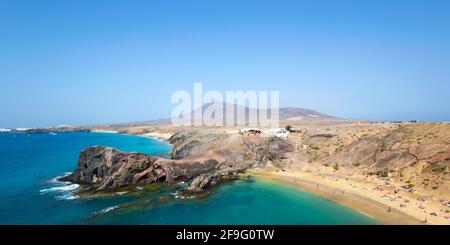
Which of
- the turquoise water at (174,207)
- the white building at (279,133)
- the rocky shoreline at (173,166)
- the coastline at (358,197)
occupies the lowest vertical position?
the turquoise water at (174,207)

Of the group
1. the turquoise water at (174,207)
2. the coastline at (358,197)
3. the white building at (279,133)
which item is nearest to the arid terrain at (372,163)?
the coastline at (358,197)

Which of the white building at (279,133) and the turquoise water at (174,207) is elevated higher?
the white building at (279,133)

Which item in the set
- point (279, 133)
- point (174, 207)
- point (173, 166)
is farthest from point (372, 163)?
point (174, 207)

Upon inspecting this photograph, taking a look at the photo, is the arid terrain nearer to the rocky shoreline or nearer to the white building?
the rocky shoreline

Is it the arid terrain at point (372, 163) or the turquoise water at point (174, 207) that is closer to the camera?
the turquoise water at point (174, 207)

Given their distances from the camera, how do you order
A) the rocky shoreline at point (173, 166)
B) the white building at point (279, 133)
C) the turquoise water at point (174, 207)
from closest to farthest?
the turquoise water at point (174, 207), the rocky shoreline at point (173, 166), the white building at point (279, 133)

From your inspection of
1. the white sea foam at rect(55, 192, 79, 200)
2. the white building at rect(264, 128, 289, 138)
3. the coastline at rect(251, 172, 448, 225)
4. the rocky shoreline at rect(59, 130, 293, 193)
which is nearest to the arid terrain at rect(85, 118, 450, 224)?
the coastline at rect(251, 172, 448, 225)

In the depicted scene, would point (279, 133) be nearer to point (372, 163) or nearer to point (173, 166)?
point (372, 163)

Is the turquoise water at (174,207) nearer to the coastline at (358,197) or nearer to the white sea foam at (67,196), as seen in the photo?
the white sea foam at (67,196)
